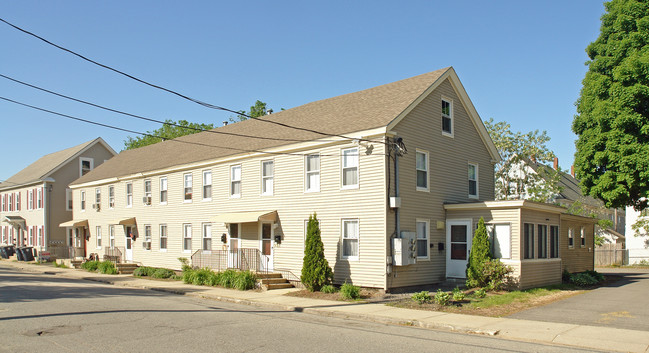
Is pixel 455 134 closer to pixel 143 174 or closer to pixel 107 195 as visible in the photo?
pixel 143 174

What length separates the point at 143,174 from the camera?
29719 mm

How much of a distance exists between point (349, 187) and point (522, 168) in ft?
81.1

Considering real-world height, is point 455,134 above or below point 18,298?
above

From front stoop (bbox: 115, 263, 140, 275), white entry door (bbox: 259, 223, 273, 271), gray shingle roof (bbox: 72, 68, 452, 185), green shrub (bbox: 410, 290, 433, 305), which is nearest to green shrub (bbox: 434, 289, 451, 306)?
green shrub (bbox: 410, 290, 433, 305)

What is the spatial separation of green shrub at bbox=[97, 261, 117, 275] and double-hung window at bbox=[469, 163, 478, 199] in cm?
1924

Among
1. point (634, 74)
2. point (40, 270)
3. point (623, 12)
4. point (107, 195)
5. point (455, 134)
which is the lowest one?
point (40, 270)

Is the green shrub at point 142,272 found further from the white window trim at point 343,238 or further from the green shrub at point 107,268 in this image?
the white window trim at point 343,238

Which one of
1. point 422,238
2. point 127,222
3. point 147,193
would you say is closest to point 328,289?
point 422,238

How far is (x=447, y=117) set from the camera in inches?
817

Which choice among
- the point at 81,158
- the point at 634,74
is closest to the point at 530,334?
the point at 634,74

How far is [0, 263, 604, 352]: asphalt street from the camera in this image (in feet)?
30.6

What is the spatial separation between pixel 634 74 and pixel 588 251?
29.9 feet

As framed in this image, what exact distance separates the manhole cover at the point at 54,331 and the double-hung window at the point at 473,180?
Answer: 642 inches

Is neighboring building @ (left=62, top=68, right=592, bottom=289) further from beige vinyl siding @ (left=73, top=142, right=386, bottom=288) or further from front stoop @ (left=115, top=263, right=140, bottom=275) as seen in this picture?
front stoop @ (left=115, top=263, right=140, bottom=275)
